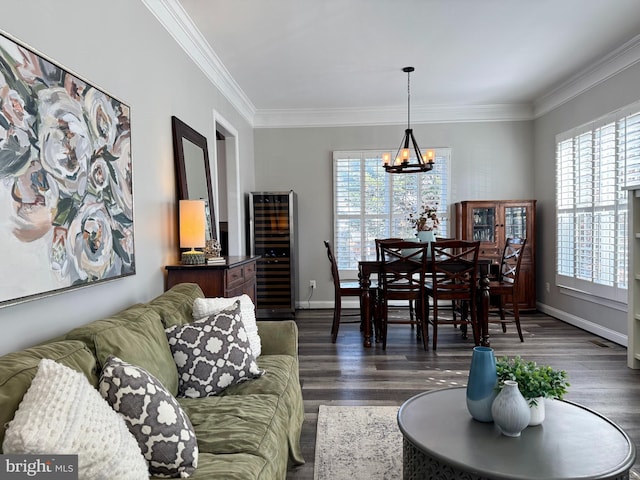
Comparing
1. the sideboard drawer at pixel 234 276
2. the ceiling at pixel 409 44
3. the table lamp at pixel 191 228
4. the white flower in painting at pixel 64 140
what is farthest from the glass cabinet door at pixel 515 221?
the white flower in painting at pixel 64 140

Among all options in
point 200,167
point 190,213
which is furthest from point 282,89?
point 190,213

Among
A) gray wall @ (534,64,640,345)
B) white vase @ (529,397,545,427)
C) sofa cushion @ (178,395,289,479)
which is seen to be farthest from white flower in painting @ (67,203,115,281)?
gray wall @ (534,64,640,345)

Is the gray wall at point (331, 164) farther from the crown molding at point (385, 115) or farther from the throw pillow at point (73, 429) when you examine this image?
the throw pillow at point (73, 429)

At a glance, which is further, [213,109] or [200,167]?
[213,109]

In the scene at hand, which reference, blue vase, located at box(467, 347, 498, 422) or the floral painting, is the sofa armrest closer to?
the floral painting

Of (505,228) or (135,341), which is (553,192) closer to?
(505,228)

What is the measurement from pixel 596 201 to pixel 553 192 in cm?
101

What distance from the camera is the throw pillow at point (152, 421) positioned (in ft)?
4.36

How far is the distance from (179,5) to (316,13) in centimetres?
101

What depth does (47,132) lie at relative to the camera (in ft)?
5.99

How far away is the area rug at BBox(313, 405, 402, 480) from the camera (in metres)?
2.13

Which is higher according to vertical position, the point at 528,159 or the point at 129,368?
the point at 528,159

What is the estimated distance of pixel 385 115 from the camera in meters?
6.29

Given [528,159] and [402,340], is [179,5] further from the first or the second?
[528,159]
